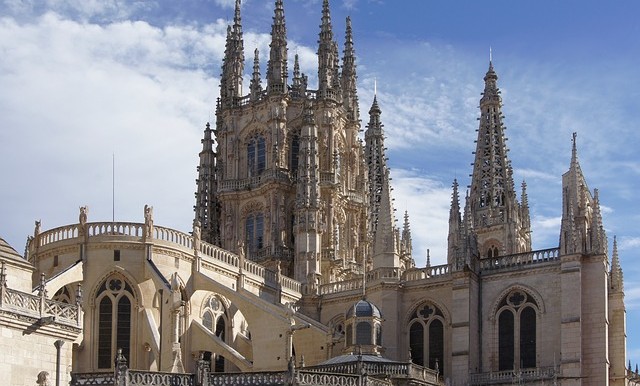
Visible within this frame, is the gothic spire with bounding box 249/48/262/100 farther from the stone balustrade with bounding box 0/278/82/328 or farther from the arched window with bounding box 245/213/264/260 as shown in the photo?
the stone balustrade with bounding box 0/278/82/328

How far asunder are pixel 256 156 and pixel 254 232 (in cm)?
440

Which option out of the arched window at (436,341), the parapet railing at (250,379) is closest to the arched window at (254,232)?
the arched window at (436,341)

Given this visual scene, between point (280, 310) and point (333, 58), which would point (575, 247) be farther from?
point (333, 58)

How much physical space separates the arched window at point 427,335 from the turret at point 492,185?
18266mm

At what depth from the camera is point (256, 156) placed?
226 feet

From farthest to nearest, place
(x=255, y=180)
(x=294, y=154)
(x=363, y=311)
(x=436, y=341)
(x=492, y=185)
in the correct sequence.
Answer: (x=492, y=185) < (x=294, y=154) < (x=255, y=180) < (x=436, y=341) < (x=363, y=311)

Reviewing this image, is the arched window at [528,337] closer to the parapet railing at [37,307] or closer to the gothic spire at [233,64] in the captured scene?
the gothic spire at [233,64]

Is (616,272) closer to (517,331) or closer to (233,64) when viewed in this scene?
(517,331)

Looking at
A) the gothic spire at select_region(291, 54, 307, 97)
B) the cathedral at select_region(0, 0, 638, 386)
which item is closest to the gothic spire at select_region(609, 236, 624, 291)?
the cathedral at select_region(0, 0, 638, 386)

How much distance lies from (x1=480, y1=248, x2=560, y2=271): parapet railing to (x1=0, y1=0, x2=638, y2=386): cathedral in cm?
7

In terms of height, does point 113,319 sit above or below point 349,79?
below

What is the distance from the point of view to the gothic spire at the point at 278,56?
6931 centimetres

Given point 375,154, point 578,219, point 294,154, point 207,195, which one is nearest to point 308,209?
point 294,154

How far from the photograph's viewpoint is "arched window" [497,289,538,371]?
53875mm
